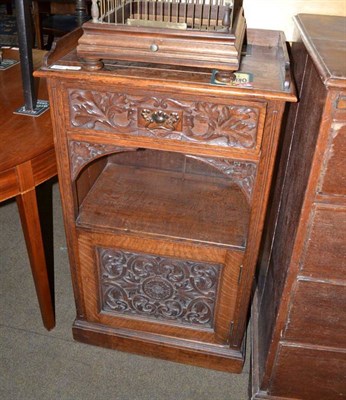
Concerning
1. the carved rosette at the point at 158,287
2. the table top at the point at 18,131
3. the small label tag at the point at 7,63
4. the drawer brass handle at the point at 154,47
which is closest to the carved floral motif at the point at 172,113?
the drawer brass handle at the point at 154,47

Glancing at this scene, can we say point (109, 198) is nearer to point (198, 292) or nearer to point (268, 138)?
point (198, 292)

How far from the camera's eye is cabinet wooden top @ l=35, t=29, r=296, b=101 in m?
1.12

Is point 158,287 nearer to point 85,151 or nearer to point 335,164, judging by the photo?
point 85,151

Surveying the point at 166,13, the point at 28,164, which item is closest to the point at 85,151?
the point at 28,164

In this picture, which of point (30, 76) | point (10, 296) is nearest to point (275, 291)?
point (30, 76)

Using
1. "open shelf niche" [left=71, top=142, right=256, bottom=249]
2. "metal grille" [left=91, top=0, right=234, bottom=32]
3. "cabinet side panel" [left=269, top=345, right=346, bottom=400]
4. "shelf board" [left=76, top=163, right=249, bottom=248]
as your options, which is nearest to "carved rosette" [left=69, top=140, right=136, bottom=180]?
"open shelf niche" [left=71, top=142, right=256, bottom=249]

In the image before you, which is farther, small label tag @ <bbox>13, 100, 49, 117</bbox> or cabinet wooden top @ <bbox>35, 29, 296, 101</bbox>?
small label tag @ <bbox>13, 100, 49, 117</bbox>

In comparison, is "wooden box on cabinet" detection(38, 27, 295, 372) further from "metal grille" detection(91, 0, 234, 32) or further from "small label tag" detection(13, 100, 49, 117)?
"small label tag" detection(13, 100, 49, 117)

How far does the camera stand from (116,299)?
1.68m

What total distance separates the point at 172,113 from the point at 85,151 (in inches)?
11.6

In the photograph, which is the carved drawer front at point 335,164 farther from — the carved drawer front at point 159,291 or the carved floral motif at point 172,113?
the carved drawer front at point 159,291

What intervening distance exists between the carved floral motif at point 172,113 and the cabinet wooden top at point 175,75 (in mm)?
49

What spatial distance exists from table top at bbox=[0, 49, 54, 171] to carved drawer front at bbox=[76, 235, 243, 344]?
330 millimetres

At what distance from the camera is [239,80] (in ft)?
3.82
